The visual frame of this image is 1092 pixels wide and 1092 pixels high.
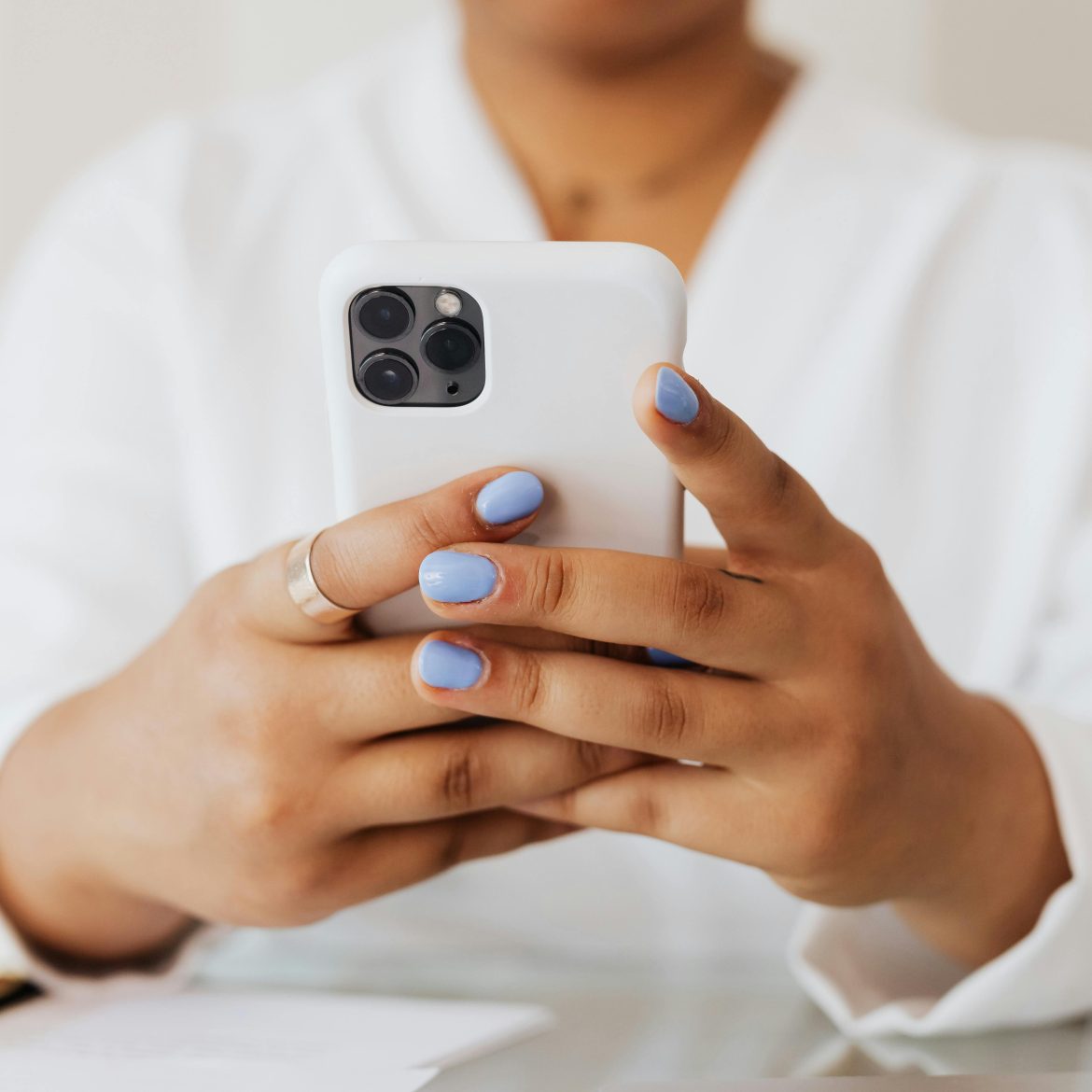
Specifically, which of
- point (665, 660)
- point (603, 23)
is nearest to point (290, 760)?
point (665, 660)

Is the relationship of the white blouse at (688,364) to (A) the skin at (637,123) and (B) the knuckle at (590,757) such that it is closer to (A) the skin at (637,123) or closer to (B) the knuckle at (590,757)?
(A) the skin at (637,123)

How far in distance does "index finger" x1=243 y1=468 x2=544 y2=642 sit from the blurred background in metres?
0.66

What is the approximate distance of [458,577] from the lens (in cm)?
31

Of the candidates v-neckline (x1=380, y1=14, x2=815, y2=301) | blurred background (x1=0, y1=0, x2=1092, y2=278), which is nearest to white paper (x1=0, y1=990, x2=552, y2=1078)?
v-neckline (x1=380, y1=14, x2=815, y2=301)

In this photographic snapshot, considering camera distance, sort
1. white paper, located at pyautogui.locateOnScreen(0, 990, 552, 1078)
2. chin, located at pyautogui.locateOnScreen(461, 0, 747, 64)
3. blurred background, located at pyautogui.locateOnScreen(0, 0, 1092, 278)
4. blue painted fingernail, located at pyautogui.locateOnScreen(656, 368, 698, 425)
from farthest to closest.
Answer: blurred background, located at pyautogui.locateOnScreen(0, 0, 1092, 278)
chin, located at pyautogui.locateOnScreen(461, 0, 747, 64)
white paper, located at pyautogui.locateOnScreen(0, 990, 552, 1078)
blue painted fingernail, located at pyautogui.locateOnScreen(656, 368, 698, 425)

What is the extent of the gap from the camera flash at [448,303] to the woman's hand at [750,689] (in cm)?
7

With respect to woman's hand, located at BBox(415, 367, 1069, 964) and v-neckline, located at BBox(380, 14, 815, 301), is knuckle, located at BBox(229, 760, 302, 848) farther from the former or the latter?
v-neckline, located at BBox(380, 14, 815, 301)

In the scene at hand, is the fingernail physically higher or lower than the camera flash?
lower

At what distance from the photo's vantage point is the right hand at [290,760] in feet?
1.15

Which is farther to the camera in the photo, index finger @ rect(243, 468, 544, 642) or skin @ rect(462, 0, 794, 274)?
skin @ rect(462, 0, 794, 274)

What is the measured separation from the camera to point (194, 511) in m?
0.68

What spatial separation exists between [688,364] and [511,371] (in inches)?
12.6

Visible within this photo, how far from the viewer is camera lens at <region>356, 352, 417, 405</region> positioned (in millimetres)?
338

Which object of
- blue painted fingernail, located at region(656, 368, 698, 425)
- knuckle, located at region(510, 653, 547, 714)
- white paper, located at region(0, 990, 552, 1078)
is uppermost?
blue painted fingernail, located at region(656, 368, 698, 425)
